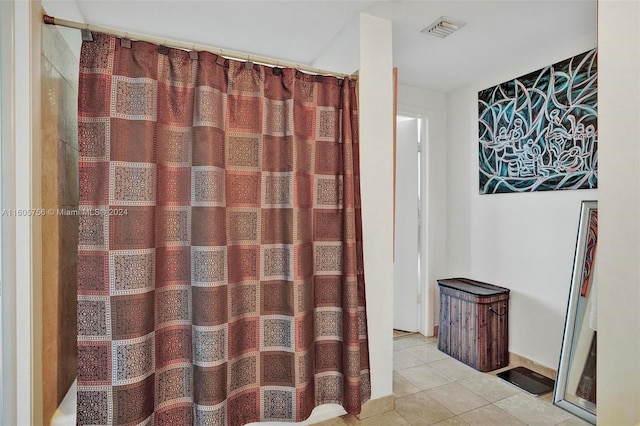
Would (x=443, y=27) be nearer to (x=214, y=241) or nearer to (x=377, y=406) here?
(x=214, y=241)

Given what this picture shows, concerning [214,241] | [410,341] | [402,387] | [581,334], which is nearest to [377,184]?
[214,241]

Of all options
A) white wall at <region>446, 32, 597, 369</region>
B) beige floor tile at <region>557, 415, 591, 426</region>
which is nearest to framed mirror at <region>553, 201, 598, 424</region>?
beige floor tile at <region>557, 415, 591, 426</region>

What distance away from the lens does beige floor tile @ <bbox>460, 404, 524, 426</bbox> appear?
6.47 feet

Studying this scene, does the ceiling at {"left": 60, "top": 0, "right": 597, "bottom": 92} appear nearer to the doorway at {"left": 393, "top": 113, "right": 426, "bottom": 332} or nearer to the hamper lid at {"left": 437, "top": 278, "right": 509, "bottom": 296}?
the doorway at {"left": 393, "top": 113, "right": 426, "bottom": 332}

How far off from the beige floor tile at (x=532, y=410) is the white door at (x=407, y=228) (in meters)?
1.24

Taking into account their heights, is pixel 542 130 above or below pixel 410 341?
above

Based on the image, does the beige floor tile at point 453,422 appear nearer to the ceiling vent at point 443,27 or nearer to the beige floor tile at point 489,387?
the beige floor tile at point 489,387

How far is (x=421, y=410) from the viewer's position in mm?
2094

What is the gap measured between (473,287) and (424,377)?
34.0 inches

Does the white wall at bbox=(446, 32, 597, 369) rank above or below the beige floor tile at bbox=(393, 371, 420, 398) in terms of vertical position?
above

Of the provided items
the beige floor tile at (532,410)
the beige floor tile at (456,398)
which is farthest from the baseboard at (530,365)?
the beige floor tile at (456,398)

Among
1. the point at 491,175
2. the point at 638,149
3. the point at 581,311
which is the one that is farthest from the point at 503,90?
the point at 638,149

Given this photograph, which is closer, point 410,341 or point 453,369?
point 453,369

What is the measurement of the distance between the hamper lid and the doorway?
16.0 inches
